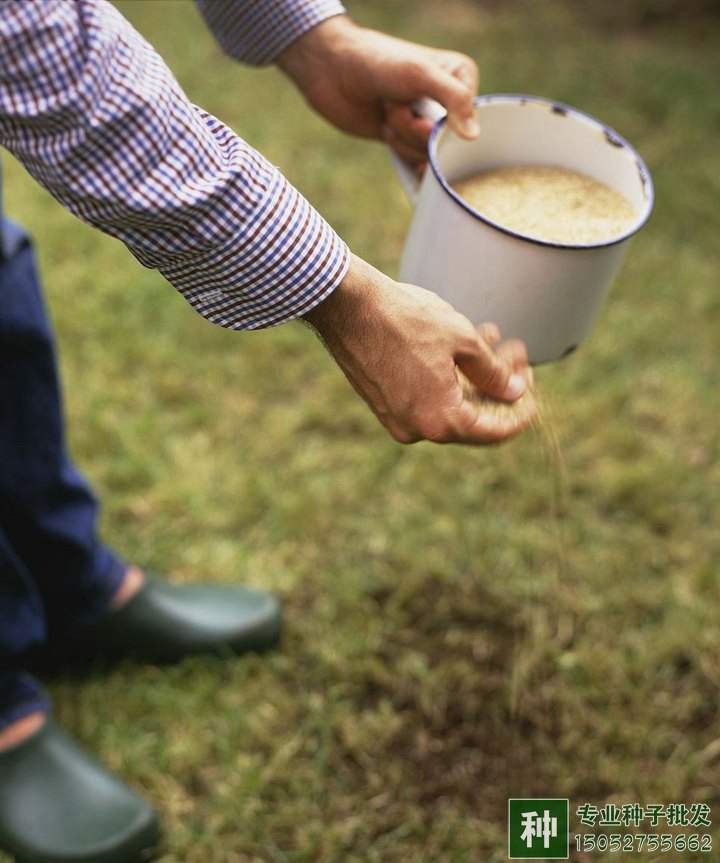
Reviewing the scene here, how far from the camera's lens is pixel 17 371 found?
1275 mm

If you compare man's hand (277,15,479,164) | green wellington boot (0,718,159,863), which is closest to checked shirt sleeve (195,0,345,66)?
man's hand (277,15,479,164)

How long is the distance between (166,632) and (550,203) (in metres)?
0.85

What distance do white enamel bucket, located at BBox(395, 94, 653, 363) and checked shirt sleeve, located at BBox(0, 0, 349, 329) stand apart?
18 centimetres

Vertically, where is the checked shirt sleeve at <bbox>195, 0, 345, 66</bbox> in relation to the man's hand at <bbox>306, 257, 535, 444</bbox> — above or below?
above

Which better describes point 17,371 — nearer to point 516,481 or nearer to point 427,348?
point 427,348

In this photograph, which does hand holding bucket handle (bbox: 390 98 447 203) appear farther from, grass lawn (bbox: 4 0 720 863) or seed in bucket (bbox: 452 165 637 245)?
grass lawn (bbox: 4 0 720 863)

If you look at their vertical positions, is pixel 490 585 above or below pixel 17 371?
below

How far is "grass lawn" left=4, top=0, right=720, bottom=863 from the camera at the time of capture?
4.43 ft

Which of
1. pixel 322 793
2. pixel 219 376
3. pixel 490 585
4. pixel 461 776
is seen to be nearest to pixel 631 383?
pixel 490 585

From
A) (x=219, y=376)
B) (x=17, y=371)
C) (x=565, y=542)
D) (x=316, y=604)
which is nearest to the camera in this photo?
(x=17, y=371)

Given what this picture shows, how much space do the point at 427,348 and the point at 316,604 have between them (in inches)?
31.6

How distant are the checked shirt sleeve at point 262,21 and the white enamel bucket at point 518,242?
0.18m

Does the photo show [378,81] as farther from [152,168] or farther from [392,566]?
[392,566]

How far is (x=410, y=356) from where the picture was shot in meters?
0.87
